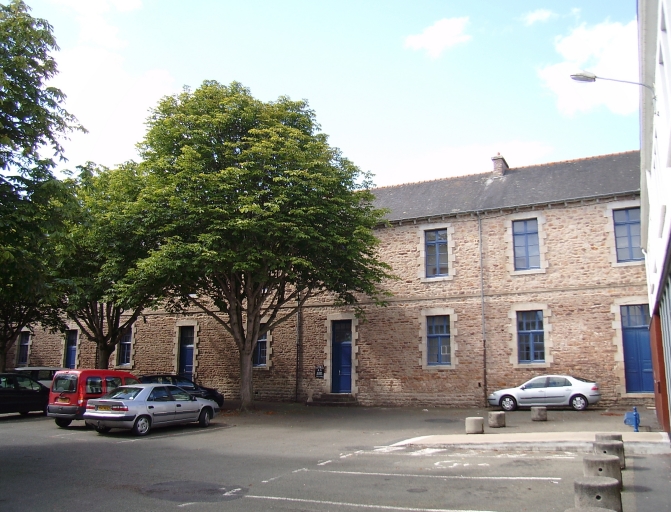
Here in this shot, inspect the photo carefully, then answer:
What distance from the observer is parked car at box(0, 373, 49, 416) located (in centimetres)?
1888

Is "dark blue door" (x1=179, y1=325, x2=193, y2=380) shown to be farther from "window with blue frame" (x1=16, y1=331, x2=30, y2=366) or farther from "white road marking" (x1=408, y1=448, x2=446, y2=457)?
"white road marking" (x1=408, y1=448, x2=446, y2=457)

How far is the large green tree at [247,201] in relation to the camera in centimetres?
1788

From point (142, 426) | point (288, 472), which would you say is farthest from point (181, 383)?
point (288, 472)

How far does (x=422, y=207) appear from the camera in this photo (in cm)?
2442

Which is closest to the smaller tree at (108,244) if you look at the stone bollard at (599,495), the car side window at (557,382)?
the car side window at (557,382)

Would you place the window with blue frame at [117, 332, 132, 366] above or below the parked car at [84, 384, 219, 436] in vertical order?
above

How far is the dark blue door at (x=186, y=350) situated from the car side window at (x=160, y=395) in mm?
12961

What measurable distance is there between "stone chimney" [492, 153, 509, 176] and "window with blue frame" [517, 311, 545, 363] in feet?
20.3

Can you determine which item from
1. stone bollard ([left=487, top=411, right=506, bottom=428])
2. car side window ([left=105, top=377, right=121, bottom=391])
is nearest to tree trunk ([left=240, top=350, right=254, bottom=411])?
car side window ([left=105, top=377, right=121, bottom=391])

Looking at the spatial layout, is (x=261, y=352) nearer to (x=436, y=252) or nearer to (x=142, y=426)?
(x=436, y=252)

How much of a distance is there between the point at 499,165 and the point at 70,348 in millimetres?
24355

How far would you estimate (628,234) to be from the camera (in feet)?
66.7

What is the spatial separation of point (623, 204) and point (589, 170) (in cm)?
260

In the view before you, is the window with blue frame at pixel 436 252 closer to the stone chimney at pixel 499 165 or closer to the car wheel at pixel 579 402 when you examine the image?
the stone chimney at pixel 499 165
